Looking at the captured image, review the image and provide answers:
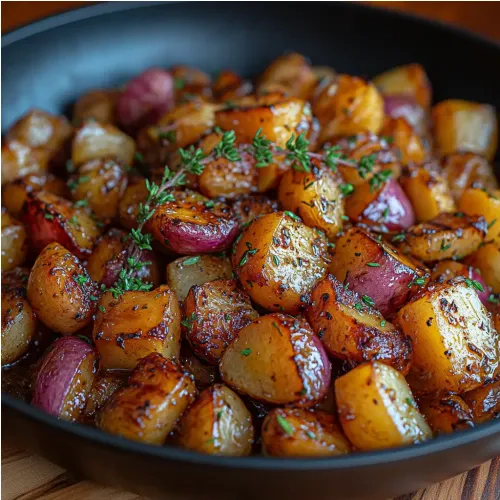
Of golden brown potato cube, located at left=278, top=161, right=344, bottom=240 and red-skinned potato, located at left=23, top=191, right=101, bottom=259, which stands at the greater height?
red-skinned potato, located at left=23, top=191, right=101, bottom=259

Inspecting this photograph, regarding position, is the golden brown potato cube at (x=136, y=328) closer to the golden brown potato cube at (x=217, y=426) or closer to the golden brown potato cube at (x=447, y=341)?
the golden brown potato cube at (x=217, y=426)

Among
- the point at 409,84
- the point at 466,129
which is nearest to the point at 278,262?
the point at 466,129

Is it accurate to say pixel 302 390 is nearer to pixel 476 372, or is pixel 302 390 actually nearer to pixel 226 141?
pixel 476 372

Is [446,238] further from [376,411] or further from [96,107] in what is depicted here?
[96,107]

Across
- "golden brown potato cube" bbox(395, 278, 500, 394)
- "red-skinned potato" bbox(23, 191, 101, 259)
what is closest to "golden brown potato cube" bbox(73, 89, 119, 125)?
"red-skinned potato" bbox(23, 191, 101, 259)

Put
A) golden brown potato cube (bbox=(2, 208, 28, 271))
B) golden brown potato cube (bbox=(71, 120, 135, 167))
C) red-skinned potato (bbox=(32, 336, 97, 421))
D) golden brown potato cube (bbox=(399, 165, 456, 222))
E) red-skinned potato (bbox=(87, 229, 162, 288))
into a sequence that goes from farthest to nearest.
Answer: golden brown potato cube (bbox=(71, 120, 135, 167)) < golden brown potato cube (bbox=(399, 165, 456, 222)) < golden brown potato cube (bbox=(2, 208, 28, 271)) < red-skinned potato (bbox=(87, 229, 162, 288)) < red-skinned potato (bbox=(32, 336, 97, 421))

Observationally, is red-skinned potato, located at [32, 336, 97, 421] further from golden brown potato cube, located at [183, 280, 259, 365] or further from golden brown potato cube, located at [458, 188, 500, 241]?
golden brown potato cube, located at [458, 188, 500, 241]
